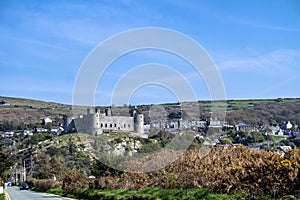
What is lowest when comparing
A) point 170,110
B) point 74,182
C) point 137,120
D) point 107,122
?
point 74,182

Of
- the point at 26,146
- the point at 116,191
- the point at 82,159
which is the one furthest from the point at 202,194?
the point at 26,146

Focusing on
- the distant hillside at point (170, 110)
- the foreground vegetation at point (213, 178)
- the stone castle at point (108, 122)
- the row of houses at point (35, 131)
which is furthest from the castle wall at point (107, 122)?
the row of houses at point (35, 131)

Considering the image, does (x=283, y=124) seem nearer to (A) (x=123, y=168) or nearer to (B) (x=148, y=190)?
(A) (x=123, y=168)

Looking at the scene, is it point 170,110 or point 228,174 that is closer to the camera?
point 228,174

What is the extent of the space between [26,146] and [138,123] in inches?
2008

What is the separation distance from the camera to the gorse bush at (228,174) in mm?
14227

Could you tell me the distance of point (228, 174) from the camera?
1758cm

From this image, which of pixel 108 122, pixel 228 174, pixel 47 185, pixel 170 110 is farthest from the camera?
pixel 108 122

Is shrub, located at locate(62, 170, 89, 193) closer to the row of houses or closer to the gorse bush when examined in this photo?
the gorse bush

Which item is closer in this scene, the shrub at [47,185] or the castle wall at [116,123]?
the shrub at [47,185]

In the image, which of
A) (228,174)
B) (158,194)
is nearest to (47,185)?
(158,194)

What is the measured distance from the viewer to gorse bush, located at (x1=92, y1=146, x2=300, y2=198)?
46.7 feet

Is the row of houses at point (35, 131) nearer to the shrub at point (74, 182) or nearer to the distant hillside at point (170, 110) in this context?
the distant hillside at point (170, 110)

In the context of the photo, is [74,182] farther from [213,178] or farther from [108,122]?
[108,122]
